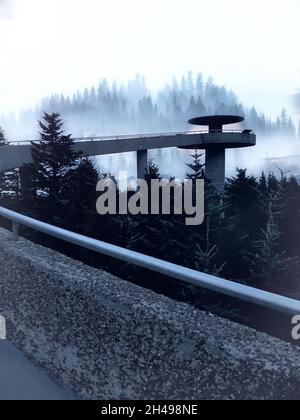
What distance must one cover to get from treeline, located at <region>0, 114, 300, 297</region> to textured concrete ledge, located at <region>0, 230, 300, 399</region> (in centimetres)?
2719

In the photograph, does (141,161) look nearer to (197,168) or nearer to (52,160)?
(52,160)

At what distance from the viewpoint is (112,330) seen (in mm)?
2799

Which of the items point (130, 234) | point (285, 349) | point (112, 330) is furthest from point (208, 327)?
point (130, 234)

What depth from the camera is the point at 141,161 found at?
165ft

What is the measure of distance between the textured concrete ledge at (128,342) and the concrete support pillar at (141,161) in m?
45.9

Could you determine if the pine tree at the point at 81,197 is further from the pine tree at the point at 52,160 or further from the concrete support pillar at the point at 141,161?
the concrete support pillar at the point at 141,161

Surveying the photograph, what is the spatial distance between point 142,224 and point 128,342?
38.0 metres

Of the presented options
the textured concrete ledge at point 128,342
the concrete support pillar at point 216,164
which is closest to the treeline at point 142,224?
the concrete support pillar at point 216,164

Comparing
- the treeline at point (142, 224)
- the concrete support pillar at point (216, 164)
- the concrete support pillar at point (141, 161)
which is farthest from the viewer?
the concrete support pillar at point (216, 164)

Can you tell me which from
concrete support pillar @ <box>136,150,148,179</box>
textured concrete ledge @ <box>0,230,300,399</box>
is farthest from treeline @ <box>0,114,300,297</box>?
textured concrete ledge @ <box>0,230,300,399</box>

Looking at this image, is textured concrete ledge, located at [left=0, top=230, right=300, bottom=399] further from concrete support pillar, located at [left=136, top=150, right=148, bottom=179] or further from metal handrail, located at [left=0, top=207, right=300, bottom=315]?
concrete support pillar, located at [left=136, top=150, right=148, bottom=179]

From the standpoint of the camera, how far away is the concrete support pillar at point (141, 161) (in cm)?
4959

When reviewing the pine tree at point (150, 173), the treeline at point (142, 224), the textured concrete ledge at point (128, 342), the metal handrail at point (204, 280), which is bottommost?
the treeline at point (142, 224)
